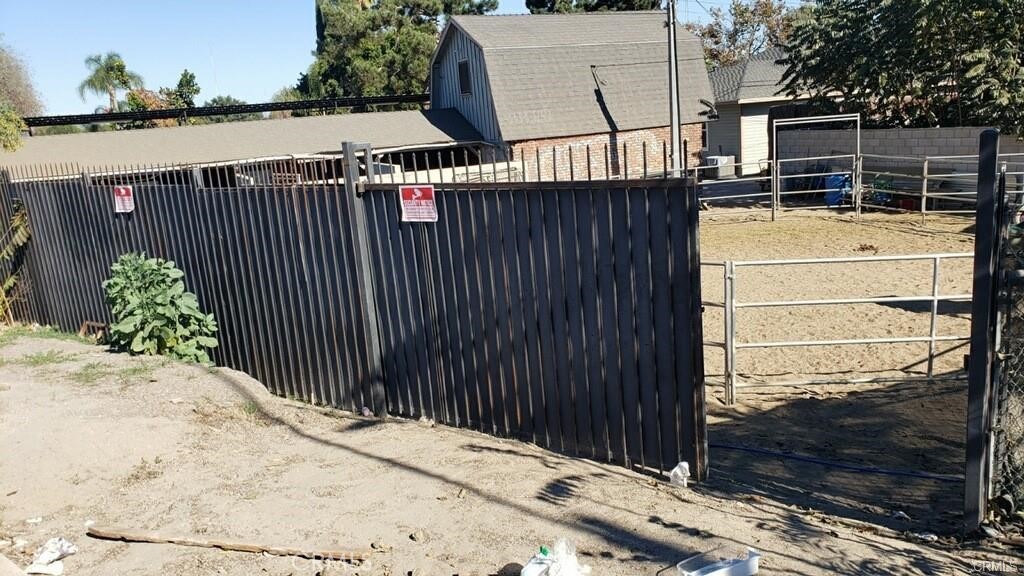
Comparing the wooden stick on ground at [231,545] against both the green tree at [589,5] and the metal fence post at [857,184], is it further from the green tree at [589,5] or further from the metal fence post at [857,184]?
the green tree at [589,5]

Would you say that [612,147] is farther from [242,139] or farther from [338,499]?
[338,499]

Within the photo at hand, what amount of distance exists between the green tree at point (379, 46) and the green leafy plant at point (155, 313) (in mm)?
33268

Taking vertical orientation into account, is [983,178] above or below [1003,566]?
above

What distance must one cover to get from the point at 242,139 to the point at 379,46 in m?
19.5

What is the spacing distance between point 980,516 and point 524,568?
7.92 feet

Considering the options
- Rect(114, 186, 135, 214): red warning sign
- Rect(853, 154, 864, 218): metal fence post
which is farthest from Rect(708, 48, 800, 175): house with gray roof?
Rect(114, 186, 135, 214): red warning sign

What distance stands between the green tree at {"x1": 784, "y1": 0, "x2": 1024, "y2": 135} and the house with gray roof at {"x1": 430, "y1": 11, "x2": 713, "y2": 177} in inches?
171

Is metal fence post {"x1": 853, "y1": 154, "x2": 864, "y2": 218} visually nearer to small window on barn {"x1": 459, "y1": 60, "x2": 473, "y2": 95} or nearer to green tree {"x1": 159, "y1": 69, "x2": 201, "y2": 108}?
small window on barn {"x1": 459, "y1": 60, "x2": 473, "y2": 95}

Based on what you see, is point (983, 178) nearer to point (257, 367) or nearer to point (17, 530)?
point (17, 530)

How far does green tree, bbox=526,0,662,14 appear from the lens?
4731cm

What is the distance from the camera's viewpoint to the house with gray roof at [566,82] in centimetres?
2550

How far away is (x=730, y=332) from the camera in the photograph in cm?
739

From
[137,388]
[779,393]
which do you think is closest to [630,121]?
[779,393]

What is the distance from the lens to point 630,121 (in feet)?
88.5
